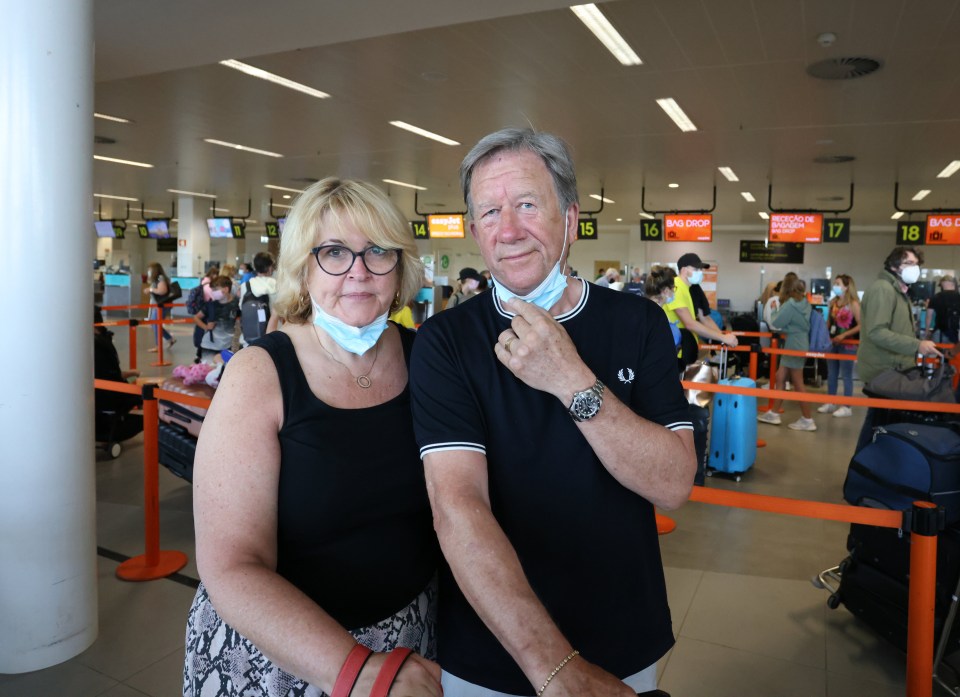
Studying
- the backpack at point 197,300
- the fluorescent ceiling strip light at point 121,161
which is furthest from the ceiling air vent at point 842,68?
the fluorescent ceiling strip light at point 121,161

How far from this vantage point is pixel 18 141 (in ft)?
8.37

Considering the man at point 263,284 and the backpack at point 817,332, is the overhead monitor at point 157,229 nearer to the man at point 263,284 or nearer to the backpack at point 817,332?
the man at point 263,284

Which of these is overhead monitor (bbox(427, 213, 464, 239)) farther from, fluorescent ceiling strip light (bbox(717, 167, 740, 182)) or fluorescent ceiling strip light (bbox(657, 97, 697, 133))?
fluorescent ceiling strip light (bbox(657, 97, 697, 133))

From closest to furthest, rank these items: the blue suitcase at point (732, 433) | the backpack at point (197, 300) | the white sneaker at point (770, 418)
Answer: the blue suitcase at point (732, 433), the white sneaker at point (770, 418), the backpack at point (197, 300)

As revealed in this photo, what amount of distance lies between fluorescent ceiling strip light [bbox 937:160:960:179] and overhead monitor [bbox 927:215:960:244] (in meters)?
0.87

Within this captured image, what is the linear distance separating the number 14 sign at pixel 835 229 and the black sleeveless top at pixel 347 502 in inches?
593

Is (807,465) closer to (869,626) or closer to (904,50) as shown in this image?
(869,626)

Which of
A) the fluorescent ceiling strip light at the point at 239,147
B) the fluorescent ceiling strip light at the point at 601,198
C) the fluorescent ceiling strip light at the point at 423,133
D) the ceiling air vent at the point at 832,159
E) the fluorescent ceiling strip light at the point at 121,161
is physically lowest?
the ceiling air vent at the point at 832,159

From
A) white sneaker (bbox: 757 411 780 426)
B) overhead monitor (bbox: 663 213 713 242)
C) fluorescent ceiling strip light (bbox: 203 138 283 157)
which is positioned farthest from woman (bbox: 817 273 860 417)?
fluorescent ceiling strip light (bbox: 203 138 283 157)

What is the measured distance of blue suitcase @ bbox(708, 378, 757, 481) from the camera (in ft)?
18.0

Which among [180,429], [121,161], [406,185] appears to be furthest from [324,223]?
[406,185]

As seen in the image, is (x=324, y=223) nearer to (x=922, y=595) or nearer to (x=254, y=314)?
(x=922, y=595)

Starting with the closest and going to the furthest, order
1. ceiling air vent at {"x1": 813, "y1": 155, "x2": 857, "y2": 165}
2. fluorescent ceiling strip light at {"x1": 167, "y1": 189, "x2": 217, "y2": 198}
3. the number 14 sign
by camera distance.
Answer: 1. ceiling air vent at {"x1": 813, "y1": 155, "x2": 857, "y2": 165}
2. the number 14 sign
3. fluorescent ceiling strip light at {"x1": 167, "y1": 189, "x2": 217, "y2": 198}

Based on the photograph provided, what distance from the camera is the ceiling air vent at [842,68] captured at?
6609 mm
